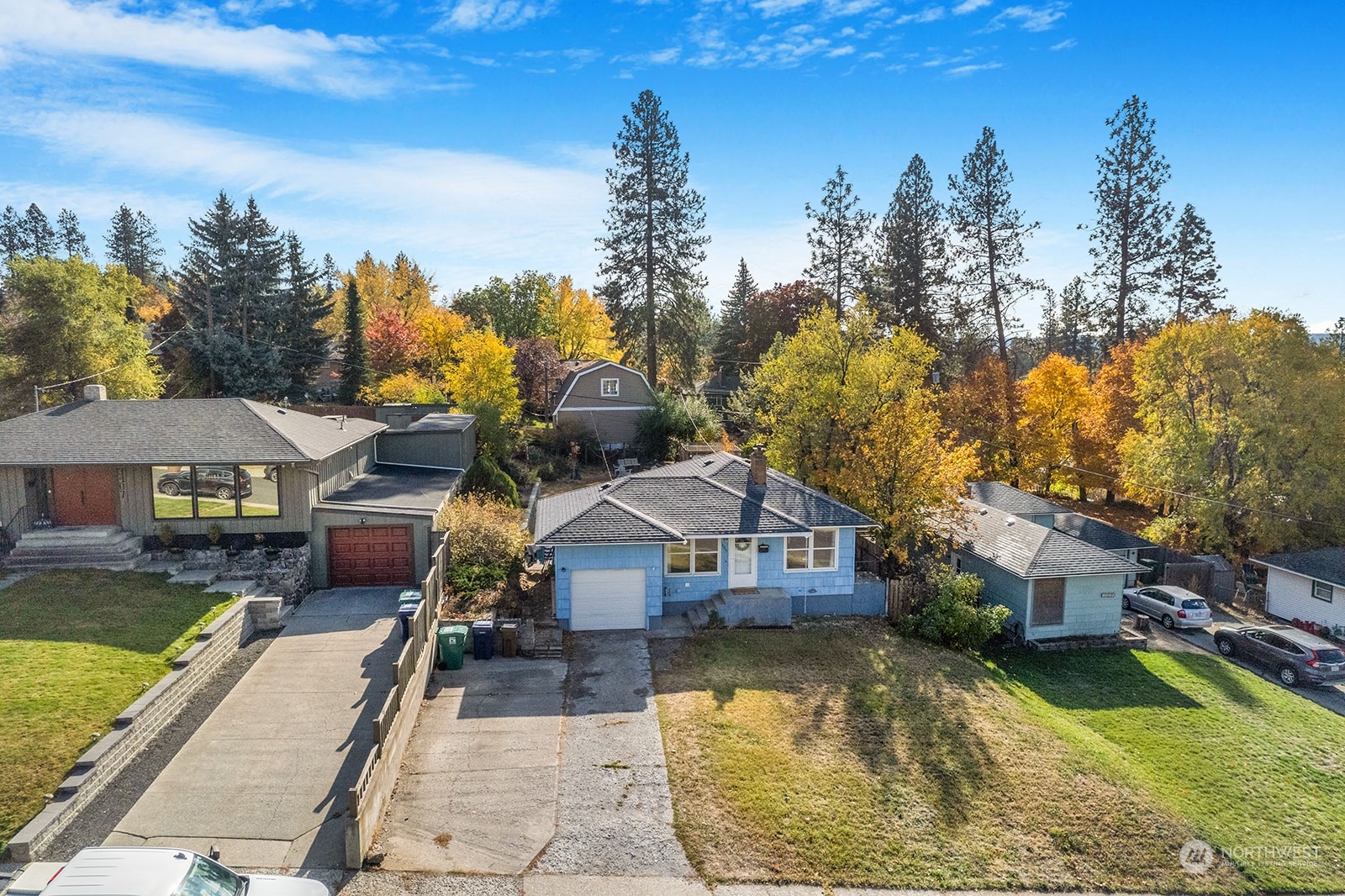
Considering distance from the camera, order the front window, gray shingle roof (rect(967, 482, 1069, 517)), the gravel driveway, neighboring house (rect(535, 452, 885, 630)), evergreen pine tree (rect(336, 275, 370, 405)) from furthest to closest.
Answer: evergreen pine tree (rect(336, 275, 370, 405)) → gray shingle roof (rect(967, 482, 1069, 517)) → the front window → neighboring house (rect(535, 452, 885, 630)) → the gravel driveway

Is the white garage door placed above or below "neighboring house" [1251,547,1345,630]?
Result: above

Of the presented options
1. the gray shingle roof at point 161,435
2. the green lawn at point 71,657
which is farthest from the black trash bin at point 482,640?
the gray shingle roof at point 161,435

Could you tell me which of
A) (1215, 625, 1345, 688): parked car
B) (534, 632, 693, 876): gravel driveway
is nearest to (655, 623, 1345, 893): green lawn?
(534, 632, 693, 876): gravel driveway

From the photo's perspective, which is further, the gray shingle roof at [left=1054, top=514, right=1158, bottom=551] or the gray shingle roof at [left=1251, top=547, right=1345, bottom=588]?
the gray shingle roof at [left=1054, top=514, right=1158, bottom=551]

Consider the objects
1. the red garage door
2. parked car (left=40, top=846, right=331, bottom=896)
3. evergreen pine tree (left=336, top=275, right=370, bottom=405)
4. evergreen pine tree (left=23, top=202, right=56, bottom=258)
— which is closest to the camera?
parked car (left=40, top=846, right=331, bottom=896)

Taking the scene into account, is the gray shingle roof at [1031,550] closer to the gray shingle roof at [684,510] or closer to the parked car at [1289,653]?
the parked car at [1289,653]

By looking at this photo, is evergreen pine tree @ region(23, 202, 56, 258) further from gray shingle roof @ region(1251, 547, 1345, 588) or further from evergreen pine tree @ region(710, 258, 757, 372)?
gray shingle roof @ region(1251, 547, 1345, 588)

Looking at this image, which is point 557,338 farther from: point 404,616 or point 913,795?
point 913,795

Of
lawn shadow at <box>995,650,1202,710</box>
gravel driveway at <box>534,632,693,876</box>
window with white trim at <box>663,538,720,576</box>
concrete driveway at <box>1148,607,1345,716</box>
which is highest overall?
window with white trim at <box>663,538,720,576</box>
